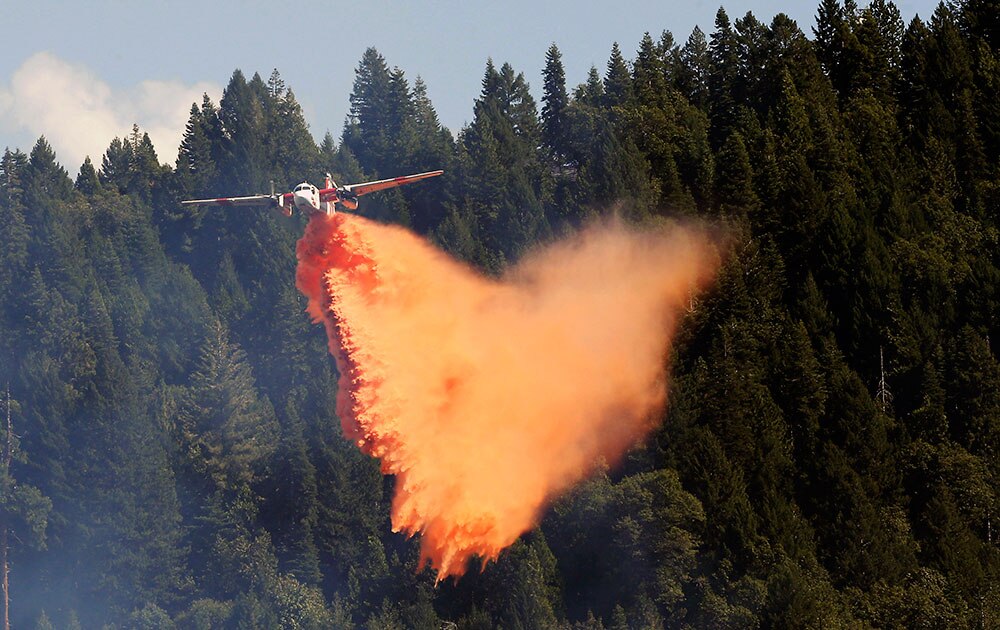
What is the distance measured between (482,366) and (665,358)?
17.7m

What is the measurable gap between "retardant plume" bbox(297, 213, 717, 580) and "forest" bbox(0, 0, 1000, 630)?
291 centimetres

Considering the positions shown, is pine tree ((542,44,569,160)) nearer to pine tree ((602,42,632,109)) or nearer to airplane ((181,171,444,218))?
pine tree ((602,42,632,109))

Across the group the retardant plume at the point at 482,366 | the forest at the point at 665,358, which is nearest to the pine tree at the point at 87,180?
the forest at the point at 665,358

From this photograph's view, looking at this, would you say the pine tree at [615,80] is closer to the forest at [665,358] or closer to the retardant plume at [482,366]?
the forest at [665,358]

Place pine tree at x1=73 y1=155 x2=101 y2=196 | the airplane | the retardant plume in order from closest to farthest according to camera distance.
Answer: the retardant plume → the airplane → pine tree at x1=73 y1=155 x2=101 y2=196

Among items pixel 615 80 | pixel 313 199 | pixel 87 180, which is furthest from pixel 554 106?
pixel 313 199

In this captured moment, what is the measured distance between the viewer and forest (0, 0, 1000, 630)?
6975cm

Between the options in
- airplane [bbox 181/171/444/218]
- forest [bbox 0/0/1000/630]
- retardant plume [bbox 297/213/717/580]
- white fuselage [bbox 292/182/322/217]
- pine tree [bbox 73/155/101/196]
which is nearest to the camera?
retardant plume [bbox 297/213/717/580]

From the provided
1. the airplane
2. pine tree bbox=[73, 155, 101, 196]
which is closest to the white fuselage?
the airplane

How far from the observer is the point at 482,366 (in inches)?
2218

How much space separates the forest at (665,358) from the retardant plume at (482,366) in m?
2.91

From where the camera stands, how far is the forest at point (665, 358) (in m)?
69.8

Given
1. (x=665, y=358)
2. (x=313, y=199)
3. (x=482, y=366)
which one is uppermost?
(x=313, y=199)

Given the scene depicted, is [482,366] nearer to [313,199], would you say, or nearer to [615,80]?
[313,199]
